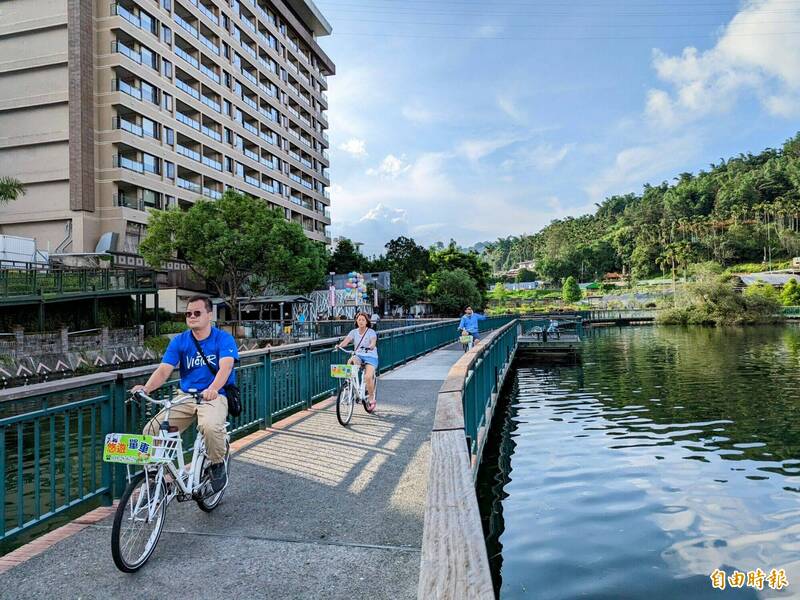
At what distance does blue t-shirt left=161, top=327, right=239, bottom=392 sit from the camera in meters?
4.32

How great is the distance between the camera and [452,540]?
1.92 meters

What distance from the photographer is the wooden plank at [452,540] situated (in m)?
1.60

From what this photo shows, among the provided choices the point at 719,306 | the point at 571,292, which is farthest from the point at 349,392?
the point at 571,292

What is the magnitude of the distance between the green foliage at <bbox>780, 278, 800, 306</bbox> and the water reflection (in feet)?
217

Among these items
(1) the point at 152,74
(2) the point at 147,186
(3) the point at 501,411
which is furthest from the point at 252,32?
(3) the point at 501,411

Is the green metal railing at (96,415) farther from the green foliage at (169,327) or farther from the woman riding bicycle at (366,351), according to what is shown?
the green foliage at (169,327)

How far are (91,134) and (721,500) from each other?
130ft

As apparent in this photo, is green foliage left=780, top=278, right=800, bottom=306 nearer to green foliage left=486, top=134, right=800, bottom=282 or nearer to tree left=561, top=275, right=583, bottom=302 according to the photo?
green foliage left=486, top=134, right=800, bottom=282

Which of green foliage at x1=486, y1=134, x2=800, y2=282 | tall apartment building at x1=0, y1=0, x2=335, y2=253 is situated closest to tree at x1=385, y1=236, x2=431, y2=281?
tall apartment building at x1=0, y1=0, x2=335, y2=253

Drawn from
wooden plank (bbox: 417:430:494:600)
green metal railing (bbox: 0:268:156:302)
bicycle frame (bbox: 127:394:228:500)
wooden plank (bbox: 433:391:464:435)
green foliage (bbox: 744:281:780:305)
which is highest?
green metal railing (bbox: 0:268:156:302)

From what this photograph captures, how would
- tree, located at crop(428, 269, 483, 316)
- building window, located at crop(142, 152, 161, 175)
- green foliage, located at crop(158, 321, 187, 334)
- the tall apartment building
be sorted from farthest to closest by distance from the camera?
tree, located at crop(428, 269, 483, 316), building window, located at crop(142, 152, 161, 175), the tall apartment building, green foliage, located at crop(158, 321, 187, 334)

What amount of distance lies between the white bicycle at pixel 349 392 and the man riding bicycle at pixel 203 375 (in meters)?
3.42

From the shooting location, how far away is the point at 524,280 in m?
146

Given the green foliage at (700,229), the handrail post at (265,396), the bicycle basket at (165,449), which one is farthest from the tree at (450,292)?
the green foliage at (700,229)
